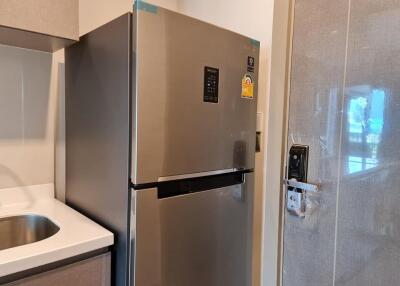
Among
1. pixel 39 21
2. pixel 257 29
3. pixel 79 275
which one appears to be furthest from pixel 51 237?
pixel 257 29

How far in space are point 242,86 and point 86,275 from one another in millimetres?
944

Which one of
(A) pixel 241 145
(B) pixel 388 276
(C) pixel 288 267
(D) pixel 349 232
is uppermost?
(A) pixel 241 145

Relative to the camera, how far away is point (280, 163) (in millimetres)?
1261

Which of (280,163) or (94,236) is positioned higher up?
(280,163)

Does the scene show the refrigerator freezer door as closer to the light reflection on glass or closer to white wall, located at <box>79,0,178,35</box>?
the light reflection on glass

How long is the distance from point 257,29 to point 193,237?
1.11 m

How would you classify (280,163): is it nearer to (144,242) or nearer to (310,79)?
(310,79)

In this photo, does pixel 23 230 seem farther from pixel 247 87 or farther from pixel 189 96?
pixel 247 87

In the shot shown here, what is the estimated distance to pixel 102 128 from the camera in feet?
3.76

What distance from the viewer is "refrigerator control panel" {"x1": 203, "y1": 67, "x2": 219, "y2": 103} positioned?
3.75 ft

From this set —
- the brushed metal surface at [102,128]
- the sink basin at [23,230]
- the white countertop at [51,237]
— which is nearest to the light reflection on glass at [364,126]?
the brushed metal surface at [102,128]

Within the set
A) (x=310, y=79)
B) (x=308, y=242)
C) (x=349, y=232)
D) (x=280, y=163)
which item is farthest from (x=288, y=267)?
(x=310, y=79)

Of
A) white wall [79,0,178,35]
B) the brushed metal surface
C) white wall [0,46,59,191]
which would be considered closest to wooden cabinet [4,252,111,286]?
the brushed metal surface

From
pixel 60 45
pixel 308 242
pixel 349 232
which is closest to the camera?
pixel 349 232
